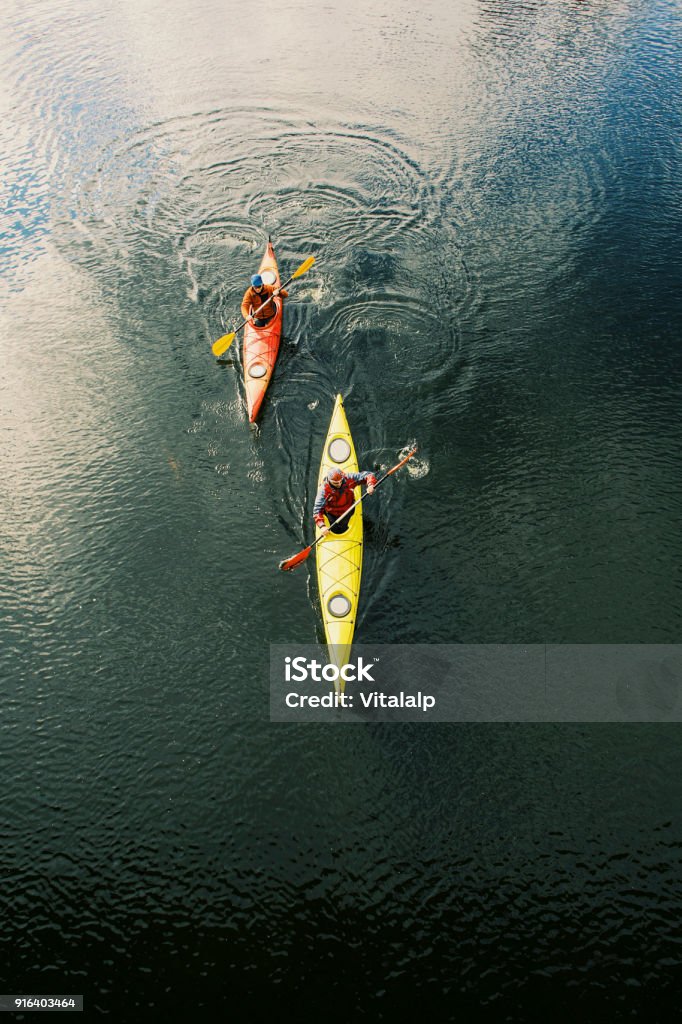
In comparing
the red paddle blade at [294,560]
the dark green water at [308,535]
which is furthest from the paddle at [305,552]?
the dark green water at [308,535]

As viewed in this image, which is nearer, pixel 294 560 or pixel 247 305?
pixel 294 560

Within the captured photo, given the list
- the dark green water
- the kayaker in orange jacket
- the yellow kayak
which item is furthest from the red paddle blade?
the kayaker in orange jacket

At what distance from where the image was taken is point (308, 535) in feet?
50.2

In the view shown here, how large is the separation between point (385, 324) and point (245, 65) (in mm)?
23334

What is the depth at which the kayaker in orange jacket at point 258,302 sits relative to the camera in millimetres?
19266

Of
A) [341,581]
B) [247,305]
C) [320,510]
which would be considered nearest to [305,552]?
[341,581]

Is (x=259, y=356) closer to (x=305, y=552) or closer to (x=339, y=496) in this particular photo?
(x=339, y=496)

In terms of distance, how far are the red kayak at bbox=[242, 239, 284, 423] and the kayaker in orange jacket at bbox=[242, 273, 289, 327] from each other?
16 centimetres

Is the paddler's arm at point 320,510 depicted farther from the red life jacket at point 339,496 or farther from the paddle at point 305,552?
the paddle at point 305,552

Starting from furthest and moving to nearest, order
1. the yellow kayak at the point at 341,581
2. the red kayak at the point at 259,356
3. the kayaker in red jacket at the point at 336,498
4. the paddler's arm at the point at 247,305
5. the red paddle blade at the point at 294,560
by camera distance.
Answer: the paddler's arm at the point at 247,305
the red kayak at the point at 259,356
the kayaker in red jacket at the point at 336,498
the red paddle blade at the point at 294,560
the yellow kayak at the point at 341,581

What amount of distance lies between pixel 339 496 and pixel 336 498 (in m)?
0.08
